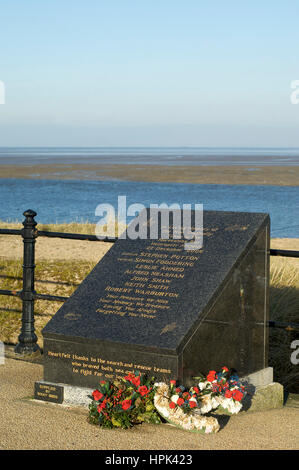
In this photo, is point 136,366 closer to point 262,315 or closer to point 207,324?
point 207,324

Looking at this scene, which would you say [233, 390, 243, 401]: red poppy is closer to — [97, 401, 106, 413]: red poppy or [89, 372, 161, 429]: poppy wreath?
[89, 372, 161, 429]: poppy wreath

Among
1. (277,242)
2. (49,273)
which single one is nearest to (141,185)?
(277,242)

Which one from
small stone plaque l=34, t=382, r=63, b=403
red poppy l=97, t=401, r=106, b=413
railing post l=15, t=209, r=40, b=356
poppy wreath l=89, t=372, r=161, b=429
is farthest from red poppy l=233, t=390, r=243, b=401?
railing post l=15, t=209, r=40, b=356

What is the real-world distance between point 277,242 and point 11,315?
6.73m

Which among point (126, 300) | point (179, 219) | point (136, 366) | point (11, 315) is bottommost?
point (11, 315)

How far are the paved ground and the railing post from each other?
1332mm

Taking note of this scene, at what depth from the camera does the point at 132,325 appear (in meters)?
4.57

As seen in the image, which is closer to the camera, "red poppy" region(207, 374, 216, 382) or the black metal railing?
"red poppy" region(207, 374, 216, 382)

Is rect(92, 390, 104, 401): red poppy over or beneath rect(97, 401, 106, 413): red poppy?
over

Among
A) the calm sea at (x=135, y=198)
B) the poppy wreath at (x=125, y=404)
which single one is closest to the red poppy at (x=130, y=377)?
the poppy wreath at (x=125, y=404)

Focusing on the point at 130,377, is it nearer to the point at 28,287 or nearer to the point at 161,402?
the point at 161,402

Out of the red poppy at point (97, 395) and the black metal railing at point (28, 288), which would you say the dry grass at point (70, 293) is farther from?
the red poppy at point (97, 395)

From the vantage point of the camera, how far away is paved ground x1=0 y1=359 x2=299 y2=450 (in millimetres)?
3945

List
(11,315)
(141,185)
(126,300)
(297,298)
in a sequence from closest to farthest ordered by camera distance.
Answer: (126,300)
(297,298)
(11,315)
(141,185)
